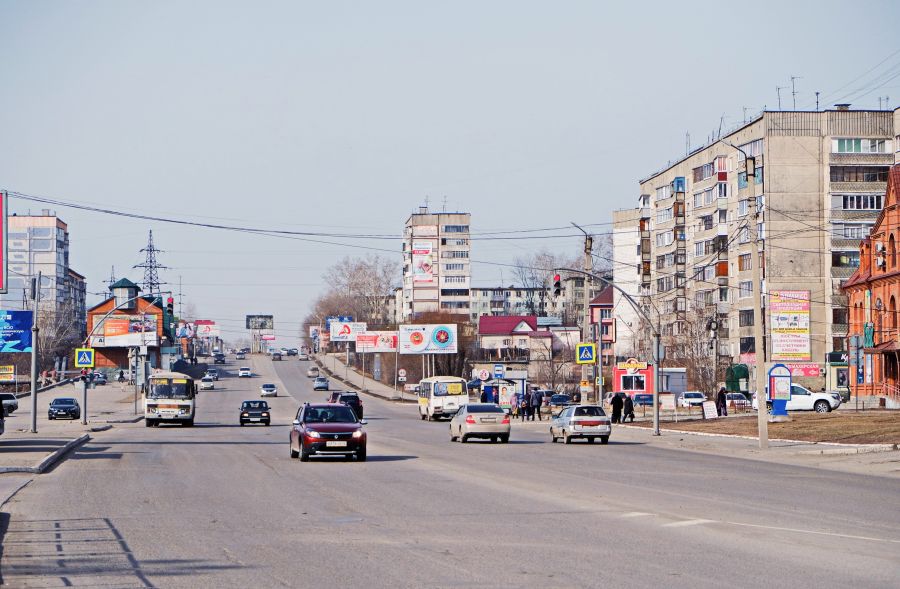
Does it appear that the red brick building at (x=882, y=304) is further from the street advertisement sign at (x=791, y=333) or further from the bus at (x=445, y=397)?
the bus at (x=445, y=397)

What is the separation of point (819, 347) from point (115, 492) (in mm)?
81200

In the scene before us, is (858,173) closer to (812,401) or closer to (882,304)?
(882,304)

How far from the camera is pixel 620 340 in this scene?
136 m

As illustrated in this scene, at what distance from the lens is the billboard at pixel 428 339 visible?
107688 millimetres

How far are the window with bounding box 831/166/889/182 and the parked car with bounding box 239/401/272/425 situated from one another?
54.3 m

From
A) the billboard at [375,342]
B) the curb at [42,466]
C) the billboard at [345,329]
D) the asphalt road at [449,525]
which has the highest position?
the billboard at [345,329]

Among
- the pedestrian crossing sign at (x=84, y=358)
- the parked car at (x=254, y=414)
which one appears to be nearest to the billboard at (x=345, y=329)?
the parked car at (x=254, y=414)

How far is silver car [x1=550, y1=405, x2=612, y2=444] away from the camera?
41.9 m

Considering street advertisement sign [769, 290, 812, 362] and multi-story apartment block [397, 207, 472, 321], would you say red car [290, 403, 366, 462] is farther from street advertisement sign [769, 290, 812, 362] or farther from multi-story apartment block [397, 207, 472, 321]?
multi-story apartment block [397, 207, 472, 321]

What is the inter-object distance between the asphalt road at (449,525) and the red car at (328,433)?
459 mm

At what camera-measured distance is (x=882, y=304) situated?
74000 mm

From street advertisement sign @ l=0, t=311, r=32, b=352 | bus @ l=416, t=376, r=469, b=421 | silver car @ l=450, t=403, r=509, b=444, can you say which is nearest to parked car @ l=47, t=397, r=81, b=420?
street advertisement sign @ l=0, t=311, r=32, b=352

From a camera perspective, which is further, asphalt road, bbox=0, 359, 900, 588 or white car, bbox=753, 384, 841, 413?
white car, bbox=753, 384, 841, 413

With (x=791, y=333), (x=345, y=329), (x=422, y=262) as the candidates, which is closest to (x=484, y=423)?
(x=791, y=333)
